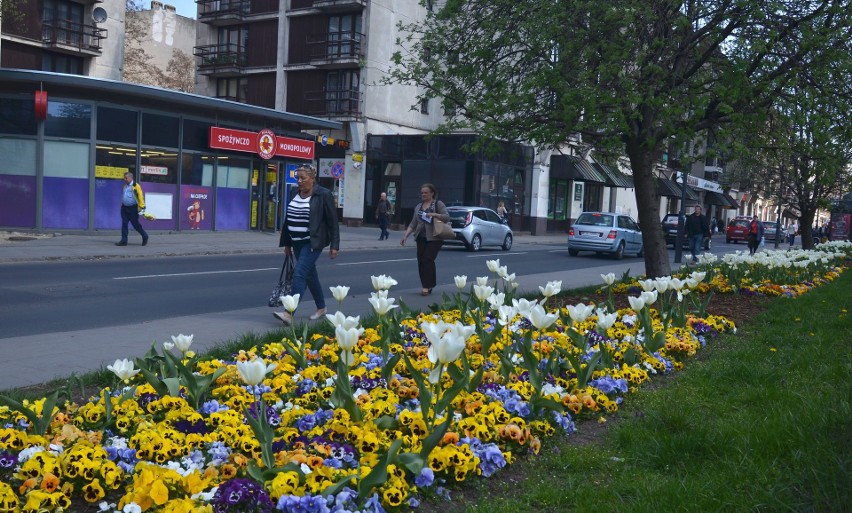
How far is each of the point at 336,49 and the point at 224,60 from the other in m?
7.31

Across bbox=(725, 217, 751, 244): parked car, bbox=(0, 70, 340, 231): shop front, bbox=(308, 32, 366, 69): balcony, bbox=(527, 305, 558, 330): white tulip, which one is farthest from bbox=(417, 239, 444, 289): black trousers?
bbox=(725, 217, 751, 244): parked car

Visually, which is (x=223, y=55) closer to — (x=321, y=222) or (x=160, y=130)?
(x=160, y=130)

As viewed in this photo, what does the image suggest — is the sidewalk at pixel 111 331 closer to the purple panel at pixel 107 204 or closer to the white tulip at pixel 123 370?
the white tulip at pixel 123 370

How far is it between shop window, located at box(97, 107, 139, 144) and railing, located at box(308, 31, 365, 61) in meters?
16.0

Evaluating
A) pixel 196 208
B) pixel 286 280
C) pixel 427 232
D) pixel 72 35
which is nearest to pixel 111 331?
pixel 286 280

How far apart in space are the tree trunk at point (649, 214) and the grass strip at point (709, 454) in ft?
21.8

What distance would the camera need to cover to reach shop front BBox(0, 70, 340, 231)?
24.6 metres

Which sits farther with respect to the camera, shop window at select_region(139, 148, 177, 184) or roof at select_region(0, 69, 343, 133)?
shop window at select_region(139, 148, 177, 184)

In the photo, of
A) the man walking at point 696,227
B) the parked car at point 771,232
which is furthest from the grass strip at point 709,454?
the parked car at point 771,232

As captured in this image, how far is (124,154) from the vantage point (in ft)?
86.3

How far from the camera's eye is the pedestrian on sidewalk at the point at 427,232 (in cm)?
1279

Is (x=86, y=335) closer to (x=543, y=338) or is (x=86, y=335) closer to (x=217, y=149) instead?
(x=543, y=338)

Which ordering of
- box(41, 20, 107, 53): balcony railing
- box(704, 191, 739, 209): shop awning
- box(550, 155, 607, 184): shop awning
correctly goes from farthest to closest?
box(704, 191, 739, 209): shop awning < box(550, 155, 607, 184): shop awning < box(41, 20, 107, 53): balcony railing

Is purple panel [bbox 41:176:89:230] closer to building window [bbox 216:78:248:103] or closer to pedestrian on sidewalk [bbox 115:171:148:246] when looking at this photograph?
pedestrian on sidewalk [bbox 115:171:148:246]
